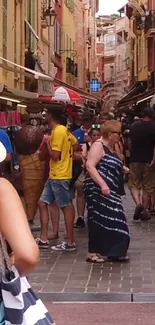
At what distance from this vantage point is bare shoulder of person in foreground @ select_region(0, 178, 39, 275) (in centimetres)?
316

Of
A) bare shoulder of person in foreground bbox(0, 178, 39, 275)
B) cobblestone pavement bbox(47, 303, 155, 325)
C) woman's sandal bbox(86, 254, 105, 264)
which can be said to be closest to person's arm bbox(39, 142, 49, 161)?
woman's sandal bbox(86, 254, 105, 264)

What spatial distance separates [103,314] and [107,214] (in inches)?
88.4

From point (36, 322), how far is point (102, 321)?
11.5ft

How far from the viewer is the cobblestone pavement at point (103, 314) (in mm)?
6641

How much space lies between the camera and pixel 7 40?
20.6 metres

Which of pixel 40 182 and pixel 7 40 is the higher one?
pixel 7 40

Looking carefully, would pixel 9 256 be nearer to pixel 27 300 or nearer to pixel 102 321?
pixel 27 300

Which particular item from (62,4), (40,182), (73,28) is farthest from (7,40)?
(73,28)

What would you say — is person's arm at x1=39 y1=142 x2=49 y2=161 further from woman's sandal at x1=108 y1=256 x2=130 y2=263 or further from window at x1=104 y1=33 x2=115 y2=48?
window at x1=104 y1=33 x2=115 y2=48

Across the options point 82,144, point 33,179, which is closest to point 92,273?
point 33,179

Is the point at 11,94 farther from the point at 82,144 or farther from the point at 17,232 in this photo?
the point at 17,232

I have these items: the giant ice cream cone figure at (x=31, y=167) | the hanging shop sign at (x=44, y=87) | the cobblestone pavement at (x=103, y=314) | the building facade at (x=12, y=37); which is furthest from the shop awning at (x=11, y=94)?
the cobblestone pavement at (x=103, y=314)

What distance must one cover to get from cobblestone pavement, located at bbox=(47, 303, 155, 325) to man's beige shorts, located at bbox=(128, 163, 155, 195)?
5.83 m

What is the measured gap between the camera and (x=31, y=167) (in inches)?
453
